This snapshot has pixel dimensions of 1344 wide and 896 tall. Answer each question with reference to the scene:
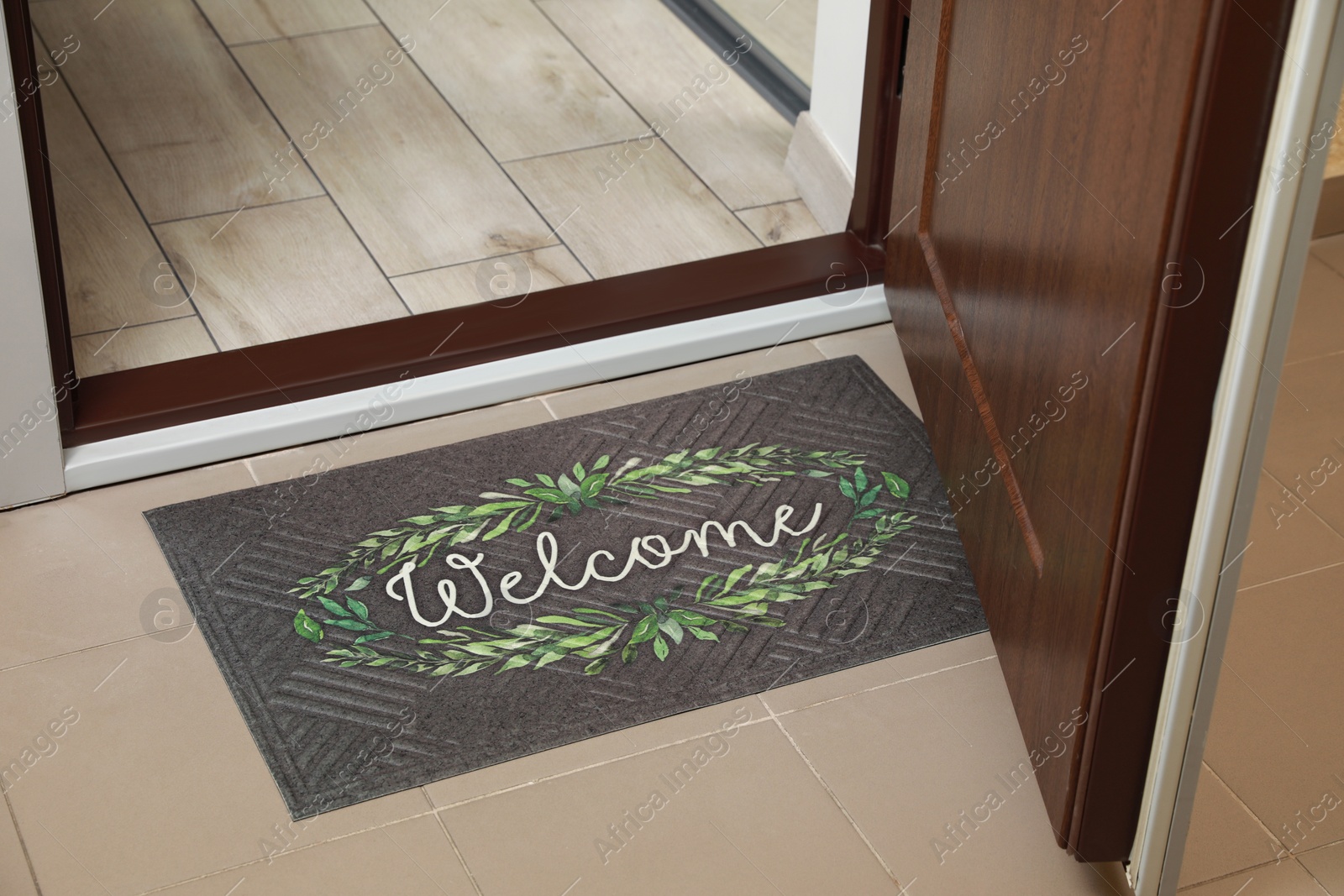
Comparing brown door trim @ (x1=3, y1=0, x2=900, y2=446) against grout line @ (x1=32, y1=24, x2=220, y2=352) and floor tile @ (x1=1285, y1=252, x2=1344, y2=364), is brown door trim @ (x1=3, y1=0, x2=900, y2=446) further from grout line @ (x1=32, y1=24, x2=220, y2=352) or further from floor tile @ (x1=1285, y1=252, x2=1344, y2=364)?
floor tile @ (x1=1285, y1=252, x2=1344, y2=364)

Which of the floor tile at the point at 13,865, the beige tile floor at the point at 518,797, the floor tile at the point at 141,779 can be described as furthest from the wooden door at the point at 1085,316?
the floor tile at the point at 13,865

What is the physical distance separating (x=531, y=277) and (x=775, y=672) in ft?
2.95

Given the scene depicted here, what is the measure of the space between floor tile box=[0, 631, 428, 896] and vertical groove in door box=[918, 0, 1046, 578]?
69 cm

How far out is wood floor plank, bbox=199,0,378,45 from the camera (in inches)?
110

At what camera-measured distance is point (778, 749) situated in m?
1.41

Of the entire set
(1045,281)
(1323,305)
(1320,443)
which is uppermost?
(1045,281)

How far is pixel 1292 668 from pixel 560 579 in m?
0.86

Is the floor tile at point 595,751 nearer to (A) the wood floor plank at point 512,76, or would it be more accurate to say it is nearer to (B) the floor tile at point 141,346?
(B) the floor tile at point 141,346

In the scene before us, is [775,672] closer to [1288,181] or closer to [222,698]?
[222,698]

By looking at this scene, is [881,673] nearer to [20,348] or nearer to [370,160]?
[20,348]

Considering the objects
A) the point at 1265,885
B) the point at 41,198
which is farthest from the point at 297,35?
the point at 1265,885

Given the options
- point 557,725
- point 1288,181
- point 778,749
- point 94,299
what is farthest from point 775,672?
point 94,299

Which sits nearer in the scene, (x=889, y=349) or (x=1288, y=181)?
(x=1288, y=181)

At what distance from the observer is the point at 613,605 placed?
1579 millimetres
